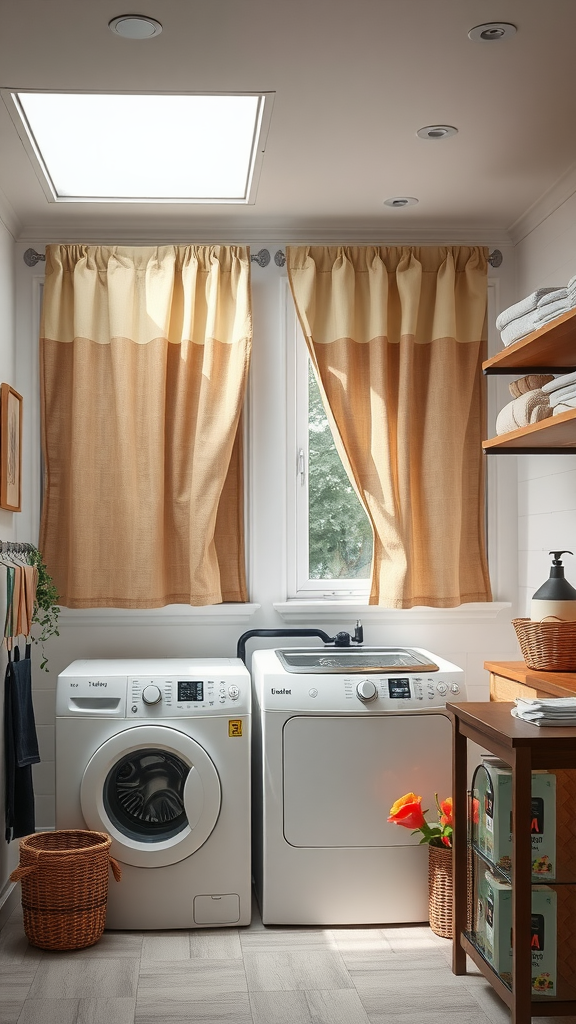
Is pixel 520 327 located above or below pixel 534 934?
above

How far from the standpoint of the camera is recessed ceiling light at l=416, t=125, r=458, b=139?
2.87 m

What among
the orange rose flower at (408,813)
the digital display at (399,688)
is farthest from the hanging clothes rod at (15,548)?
the orange rose flower at (408,813)

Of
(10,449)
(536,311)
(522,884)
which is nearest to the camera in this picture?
(522,884)

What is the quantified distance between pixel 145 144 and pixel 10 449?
1.13 metres

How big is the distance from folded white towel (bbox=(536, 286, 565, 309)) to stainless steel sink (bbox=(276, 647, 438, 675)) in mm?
1272

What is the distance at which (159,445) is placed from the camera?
359cm

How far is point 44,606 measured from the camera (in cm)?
349

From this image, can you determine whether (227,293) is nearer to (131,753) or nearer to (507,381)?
(507,381)

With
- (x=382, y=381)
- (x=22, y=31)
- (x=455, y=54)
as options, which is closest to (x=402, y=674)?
(x=382, y=381)

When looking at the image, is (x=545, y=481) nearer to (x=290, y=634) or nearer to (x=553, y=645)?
(x=553, y=645)

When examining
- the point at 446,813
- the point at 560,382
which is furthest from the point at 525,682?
the point at 560,382

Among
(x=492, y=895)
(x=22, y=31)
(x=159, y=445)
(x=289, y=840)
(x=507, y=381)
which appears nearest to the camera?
(x=22, y=31)

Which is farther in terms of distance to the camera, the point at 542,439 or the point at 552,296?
the point at 542,439

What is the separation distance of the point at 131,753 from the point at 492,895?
122 centimetres
